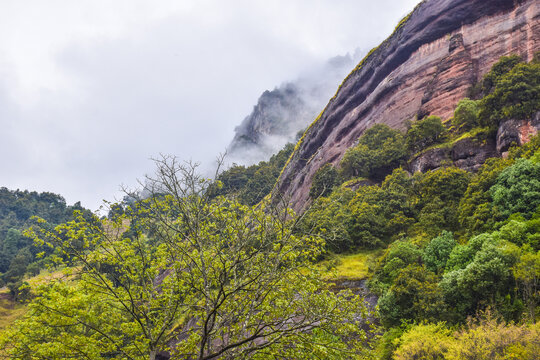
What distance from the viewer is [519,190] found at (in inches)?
915

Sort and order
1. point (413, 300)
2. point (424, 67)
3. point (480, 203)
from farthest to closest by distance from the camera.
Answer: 1. point (424, 67)
2. point (480, 203)
3. point (413, 300)

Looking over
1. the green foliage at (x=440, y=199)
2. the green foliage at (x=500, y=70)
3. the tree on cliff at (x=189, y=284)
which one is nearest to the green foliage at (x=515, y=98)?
the green foliage at (x=500, y=70)

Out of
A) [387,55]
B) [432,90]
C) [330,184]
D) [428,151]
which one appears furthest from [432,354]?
[387,55]

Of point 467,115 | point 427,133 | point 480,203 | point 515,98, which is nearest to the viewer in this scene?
point 480,203

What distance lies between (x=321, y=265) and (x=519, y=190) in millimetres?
17733

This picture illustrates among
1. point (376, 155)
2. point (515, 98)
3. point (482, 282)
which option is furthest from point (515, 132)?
point (482, 282)

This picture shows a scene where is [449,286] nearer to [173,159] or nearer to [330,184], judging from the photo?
[173,159]

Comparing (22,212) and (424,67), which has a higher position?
(22,212)

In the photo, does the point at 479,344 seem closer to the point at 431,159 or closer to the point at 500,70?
the point at 431,159

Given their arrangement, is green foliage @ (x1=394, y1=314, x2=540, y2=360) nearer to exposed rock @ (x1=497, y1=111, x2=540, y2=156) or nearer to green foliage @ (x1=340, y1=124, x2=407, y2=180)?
exposed rock @ (x1=497, y1=111, x2=540, y2=156)

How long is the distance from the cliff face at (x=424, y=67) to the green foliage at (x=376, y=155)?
6057 millimetres

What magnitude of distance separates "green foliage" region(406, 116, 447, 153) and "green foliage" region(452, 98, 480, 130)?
216cm

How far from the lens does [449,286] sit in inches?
724

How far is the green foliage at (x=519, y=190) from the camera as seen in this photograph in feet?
73.1
